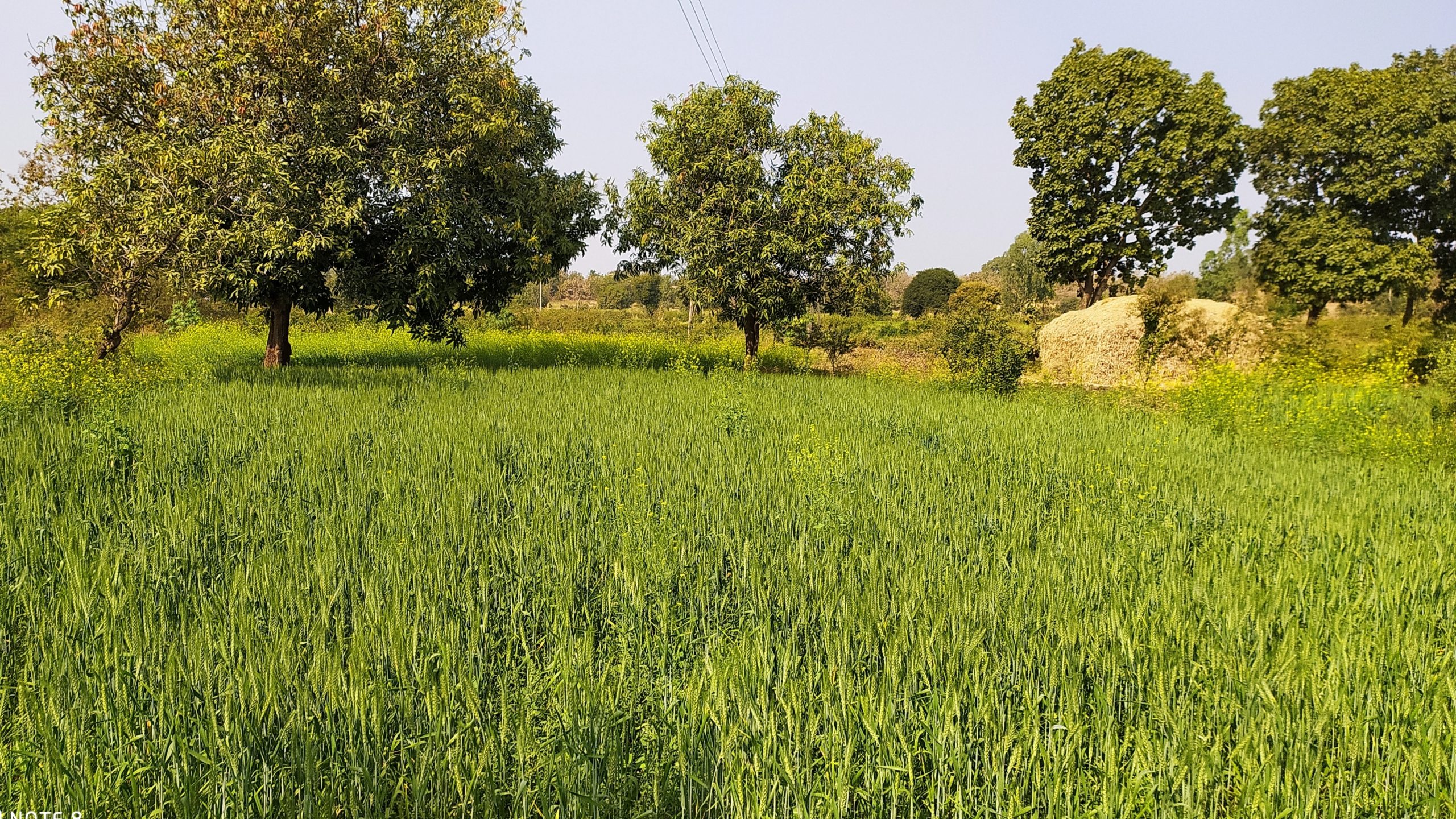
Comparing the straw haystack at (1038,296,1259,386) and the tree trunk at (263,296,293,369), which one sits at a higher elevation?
the straw haystack at (1038,296,1259,386)

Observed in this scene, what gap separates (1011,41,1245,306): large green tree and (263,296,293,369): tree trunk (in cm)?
2788

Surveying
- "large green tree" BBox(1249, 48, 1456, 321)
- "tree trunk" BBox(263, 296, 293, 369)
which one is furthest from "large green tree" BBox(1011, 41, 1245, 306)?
"tree trunk" BBox(263, 296, 293, 369)

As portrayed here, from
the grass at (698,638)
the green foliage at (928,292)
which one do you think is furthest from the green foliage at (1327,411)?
the green foliage at (928,292)

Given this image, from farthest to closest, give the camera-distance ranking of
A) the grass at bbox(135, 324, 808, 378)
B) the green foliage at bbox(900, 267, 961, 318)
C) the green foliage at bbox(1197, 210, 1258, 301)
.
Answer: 1. the green foliage at bbox(900, 267, 961, 318)
2. the green foliage at bbox(1197, 210, 1258, 301)
3. the grass at bbox(135, 324, 808, 378)

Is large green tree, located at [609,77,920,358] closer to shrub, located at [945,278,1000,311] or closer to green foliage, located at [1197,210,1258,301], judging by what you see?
shrub, located at [945,278,1000,311]

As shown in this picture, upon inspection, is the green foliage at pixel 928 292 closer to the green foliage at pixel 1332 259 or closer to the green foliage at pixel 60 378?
the green foliage at pixel 1332 259

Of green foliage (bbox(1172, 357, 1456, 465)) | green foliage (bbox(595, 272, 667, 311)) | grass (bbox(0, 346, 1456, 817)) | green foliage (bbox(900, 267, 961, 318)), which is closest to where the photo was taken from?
grass (bbox(0, 346, 1456, 817))

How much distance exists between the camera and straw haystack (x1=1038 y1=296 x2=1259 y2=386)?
1652 cm

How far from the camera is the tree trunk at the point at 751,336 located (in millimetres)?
18641

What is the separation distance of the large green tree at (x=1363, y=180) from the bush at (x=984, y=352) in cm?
1867

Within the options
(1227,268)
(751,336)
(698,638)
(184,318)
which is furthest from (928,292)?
(698,638)

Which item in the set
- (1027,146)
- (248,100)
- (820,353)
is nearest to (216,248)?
(248,100)

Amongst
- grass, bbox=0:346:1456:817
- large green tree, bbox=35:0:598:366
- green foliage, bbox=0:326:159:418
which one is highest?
large green tree, bbox=35:0:598:366

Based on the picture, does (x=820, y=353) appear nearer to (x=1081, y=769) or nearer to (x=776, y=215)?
(x=776, y=215)
